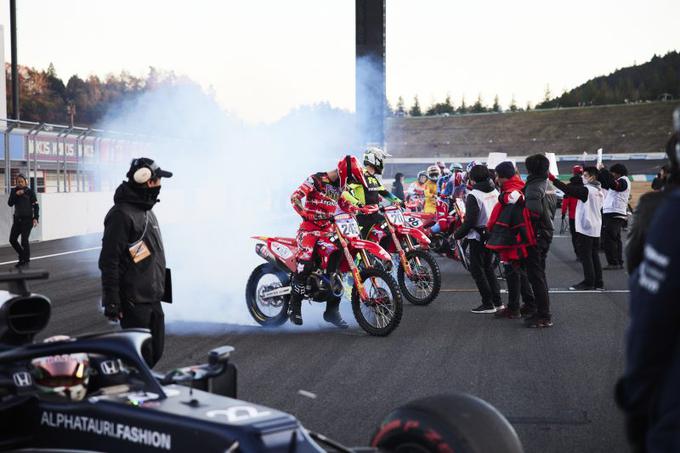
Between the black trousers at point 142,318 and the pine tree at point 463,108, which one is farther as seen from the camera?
the pine tree at point 463,108

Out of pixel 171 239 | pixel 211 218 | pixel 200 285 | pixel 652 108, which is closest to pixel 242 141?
pixel 211 218

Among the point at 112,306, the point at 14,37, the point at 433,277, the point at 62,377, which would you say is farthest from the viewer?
the point at 14,37

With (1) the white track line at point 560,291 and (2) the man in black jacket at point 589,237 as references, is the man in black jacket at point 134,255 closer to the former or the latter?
(1) the white track line at point 560,291

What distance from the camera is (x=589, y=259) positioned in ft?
45.7

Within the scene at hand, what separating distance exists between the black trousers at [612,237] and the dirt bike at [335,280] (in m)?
7.90

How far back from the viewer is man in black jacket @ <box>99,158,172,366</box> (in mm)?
Answer: 6449

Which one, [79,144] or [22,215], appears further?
[79,144]

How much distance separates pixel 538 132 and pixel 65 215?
11454 centimetres

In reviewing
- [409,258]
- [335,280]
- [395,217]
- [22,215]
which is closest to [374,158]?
[395,217]

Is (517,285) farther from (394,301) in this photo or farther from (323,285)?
(323,285)

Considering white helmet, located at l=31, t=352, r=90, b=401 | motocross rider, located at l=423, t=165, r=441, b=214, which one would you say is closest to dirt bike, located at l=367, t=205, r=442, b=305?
motocross rider, located at l=423, t=165, r=441, b=214

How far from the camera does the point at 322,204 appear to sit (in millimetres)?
10234

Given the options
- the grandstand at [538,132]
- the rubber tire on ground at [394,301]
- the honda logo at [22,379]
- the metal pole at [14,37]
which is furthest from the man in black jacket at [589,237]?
the grandstand at [538,132]

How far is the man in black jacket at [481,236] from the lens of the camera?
1184 cm
